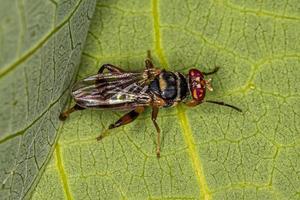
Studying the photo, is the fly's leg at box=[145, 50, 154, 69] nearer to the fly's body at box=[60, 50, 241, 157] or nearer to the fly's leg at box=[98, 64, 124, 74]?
the fly's body at box=[60, 50, 241, 157]

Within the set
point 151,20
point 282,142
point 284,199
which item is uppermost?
point 151,20

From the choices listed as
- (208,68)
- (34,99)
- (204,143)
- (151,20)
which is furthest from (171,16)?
(34,99)

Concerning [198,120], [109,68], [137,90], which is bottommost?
[198,120]

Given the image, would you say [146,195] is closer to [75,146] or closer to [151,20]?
[75,146]

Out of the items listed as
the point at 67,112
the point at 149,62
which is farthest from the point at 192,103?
the point at 67,112

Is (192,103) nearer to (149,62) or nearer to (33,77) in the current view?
(149,62)
